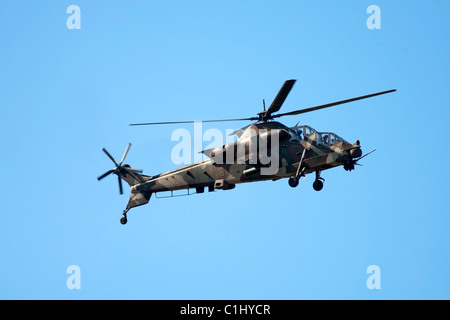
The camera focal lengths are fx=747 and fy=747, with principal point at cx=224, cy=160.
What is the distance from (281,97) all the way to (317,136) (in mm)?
3996

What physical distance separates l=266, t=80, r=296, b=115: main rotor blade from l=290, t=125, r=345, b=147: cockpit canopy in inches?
78.9

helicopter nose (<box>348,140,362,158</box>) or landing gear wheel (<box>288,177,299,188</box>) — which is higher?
helicopter nose (<box>348,140,362,158</box>)

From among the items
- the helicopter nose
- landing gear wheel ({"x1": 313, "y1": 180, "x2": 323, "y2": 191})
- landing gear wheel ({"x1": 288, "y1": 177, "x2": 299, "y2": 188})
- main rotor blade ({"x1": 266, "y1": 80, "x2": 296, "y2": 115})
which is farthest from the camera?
landing gear wheel ({"x1": 313, "y1": 180, "x2": 323, "y2": 191})

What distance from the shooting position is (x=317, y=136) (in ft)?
151

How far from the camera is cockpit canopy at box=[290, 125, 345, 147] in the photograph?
45.8 m

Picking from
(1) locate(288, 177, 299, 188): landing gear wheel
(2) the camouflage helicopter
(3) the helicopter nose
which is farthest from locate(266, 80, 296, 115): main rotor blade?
(3) the helicopter nose

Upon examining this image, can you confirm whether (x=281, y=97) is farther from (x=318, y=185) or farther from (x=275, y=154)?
(x=318, y=185)

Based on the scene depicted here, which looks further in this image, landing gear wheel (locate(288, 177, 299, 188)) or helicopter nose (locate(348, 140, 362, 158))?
landing gear wheel (locate(288, 177, 299, 188))

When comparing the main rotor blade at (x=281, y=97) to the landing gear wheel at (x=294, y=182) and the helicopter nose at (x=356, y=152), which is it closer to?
the landing gear wheel at (x=294, y=182)

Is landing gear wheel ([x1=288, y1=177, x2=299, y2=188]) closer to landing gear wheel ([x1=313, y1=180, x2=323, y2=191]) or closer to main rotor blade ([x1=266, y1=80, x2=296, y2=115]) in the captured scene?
landing gear wheel ([x1=313, y1=180, x2=323, y2=191])

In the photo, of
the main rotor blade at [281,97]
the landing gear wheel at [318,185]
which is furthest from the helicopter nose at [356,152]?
the main rotor blade at [281,97]
